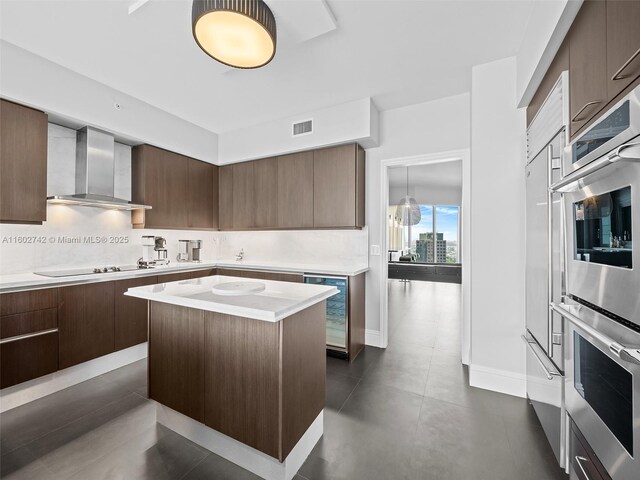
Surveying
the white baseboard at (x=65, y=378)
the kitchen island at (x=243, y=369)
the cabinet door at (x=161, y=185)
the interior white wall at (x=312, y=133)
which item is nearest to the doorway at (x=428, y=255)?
the interior white wall at (x=312, y=133)

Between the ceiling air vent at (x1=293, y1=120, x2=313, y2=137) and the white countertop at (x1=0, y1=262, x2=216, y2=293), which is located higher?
the ceiling air vent at (x1=293, y1=120, x2=313, y2=137)

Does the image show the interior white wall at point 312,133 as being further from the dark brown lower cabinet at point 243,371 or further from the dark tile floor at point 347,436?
the dark tile floor at point 347,436

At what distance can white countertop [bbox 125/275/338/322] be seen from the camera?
132 centimetres

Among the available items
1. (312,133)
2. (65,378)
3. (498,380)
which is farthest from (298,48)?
(65,378)

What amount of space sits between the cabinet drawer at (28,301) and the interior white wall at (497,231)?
3664 mm

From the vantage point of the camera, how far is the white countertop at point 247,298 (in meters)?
1.32

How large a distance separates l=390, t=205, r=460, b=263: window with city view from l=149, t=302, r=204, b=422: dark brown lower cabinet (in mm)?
8438

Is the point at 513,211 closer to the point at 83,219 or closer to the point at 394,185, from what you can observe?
the point at 83,219

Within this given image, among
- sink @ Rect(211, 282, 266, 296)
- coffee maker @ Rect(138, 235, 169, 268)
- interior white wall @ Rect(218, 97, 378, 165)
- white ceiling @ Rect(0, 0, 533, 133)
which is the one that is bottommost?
sink @ Rect(211, 282, 266, 296)

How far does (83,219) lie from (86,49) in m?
1.69

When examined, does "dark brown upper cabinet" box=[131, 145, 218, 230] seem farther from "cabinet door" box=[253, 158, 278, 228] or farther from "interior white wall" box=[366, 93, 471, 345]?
"interior white wall" box=[366, 93, 471, 345]

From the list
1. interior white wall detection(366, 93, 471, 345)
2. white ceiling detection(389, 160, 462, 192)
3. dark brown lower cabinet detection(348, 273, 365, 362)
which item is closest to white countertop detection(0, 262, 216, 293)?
dark brown lower cabinet detection(348, 273, 365, 362)

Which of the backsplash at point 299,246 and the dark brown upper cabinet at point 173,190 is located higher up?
the dark brown upper cabinet at point 173,190

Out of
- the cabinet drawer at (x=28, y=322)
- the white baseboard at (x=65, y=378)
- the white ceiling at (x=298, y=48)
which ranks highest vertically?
the white ceiling at (x=298, y=48)
